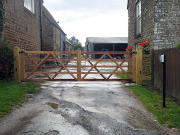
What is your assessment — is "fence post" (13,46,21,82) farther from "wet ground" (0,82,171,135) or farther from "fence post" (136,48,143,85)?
"fence post" (136,48,143,85)

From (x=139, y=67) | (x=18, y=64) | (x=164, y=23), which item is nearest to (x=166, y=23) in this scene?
(x=164, y=23)

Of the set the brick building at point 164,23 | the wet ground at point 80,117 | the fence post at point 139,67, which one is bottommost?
the wet ground at point 80,117

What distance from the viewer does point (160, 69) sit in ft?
22.4

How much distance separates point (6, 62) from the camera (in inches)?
305

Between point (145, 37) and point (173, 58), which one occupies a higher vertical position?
point (145, 37)

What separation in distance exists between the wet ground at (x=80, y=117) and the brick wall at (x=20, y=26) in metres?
4.85

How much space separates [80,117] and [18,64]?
528 centimetres

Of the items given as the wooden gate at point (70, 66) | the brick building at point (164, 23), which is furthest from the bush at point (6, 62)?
the brick building at point (164, 23)

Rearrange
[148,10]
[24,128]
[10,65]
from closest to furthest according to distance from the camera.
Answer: [24,128]
[10,65]
[148,10]

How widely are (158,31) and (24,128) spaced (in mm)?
7568

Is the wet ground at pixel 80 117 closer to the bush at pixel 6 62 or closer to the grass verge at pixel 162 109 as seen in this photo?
the grass verge at pixel 162 109

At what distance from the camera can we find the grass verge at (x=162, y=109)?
387 cm

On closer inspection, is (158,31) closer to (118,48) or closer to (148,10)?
(148,10)

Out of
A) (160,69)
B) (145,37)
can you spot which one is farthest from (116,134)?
(145,37)
